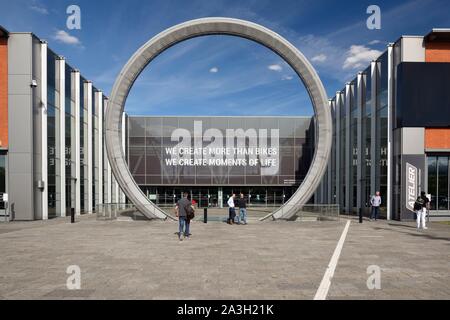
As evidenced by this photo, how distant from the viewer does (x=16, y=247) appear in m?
12.5

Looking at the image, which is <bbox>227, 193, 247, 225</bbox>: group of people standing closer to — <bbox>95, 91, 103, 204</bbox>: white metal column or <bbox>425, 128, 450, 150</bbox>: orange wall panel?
<bbox>425, 128, 450, 150</bbox>: orange wall panel

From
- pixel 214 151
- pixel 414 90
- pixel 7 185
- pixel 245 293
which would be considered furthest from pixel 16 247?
pixel 214 151

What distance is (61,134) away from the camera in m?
27.1

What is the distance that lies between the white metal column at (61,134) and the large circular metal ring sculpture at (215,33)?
7.33m

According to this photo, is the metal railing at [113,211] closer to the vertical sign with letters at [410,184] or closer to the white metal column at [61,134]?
the white metal column at [61,134]

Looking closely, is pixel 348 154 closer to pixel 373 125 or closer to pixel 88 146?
pixel 373 125

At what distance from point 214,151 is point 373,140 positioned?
17.0 metres

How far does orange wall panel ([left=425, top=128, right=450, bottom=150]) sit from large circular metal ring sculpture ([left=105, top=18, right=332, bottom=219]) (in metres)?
6.15

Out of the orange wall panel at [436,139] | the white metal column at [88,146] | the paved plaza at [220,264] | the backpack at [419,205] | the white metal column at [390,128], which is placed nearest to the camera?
the paved plaza at [220,264]

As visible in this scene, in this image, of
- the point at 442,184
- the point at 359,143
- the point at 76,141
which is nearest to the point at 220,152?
the point at 359,143

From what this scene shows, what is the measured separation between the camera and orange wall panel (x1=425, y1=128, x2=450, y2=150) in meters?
22.5

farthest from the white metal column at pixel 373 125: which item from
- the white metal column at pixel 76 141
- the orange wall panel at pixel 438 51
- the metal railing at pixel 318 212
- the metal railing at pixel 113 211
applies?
the white metal column at pixel 76 141

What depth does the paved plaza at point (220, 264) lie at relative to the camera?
7.15m
